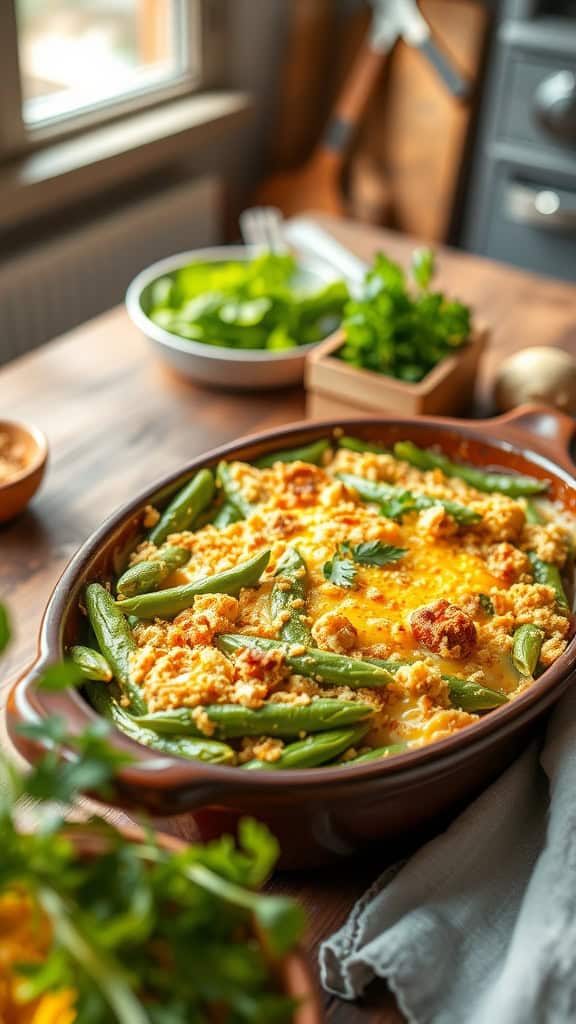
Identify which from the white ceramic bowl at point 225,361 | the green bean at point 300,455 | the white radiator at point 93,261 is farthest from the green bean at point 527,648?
the white radiator at point 93,261

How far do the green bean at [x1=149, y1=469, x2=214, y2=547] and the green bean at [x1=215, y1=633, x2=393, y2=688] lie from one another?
0.88 feet

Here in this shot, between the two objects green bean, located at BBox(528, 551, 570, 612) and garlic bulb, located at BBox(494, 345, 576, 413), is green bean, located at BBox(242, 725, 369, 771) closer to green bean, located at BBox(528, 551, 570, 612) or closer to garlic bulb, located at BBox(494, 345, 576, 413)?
green bean, located at BBox(528, 551, 570, 612)

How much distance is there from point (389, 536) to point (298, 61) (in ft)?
10.9

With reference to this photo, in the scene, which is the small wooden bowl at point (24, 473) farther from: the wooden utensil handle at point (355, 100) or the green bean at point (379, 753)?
the wooden utensil handle at point (355, 100)

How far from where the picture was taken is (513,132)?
12.0ft

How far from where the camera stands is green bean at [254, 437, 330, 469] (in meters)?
1.63

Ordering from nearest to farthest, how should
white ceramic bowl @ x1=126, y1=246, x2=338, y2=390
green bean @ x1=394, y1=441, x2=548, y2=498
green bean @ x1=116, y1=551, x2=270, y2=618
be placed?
1. green bean @ x1=116, y1=551, x2=270, y2=618
2. green bean @ x1=394, y1=441, x2=548, y2=498
3. white ceramic bowl @ x1=126, y1=246, x2=338, y2=390

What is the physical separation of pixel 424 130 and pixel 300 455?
2.71 m

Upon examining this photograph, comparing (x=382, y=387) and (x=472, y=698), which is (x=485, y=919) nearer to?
(x=472, y=698)

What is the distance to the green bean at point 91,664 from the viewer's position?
46.6 inches

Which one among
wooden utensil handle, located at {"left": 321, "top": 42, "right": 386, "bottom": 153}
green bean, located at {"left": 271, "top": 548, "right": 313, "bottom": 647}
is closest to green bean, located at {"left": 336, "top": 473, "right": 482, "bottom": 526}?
green bean, located at {"left": 271, "top": 548, "right": 313, "bottom": 647}

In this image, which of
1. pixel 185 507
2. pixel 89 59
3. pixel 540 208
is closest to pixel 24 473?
pixel 185 507

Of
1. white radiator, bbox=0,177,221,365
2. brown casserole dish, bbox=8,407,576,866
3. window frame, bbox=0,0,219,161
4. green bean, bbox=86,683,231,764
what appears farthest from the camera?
white radiator, bbox=0,177,221,365

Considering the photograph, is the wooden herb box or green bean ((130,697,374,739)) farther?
the wooden herb box
